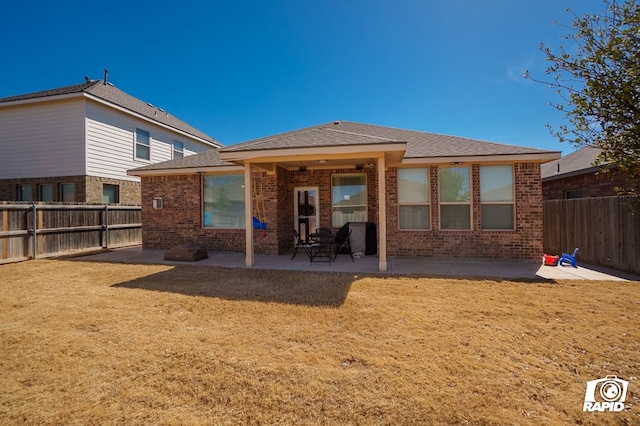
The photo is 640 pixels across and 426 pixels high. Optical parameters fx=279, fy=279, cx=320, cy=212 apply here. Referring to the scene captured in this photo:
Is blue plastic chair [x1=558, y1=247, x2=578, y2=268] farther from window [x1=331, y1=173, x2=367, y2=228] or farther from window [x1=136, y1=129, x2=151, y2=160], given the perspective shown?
window [x1=136, y1=129, x2=151, y2=160]

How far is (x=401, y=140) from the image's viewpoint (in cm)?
686

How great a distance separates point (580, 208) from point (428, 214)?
4.24 metres

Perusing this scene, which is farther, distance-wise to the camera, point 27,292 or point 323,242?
point 323,242

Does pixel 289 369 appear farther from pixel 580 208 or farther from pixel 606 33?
pixel 580 208

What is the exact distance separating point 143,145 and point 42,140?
353 cm

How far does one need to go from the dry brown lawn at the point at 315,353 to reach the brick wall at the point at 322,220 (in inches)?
99.1

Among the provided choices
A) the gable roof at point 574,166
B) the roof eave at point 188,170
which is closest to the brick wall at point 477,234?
the gable roof at point 574,166

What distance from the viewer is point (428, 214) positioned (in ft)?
26.9

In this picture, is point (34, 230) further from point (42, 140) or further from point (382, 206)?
point (382, 206)

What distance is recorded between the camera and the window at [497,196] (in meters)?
7.83

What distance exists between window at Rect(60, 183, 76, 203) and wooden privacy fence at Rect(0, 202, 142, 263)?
72.4 inches

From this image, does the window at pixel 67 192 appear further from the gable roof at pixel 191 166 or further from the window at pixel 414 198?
the window at pixel 414 198

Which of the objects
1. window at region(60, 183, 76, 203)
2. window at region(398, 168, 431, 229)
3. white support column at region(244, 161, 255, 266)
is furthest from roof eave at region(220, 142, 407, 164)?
window at region(60, 183, 76, 203)

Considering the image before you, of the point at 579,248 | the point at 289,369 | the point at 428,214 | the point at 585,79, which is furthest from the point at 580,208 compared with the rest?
the point at 289,369
